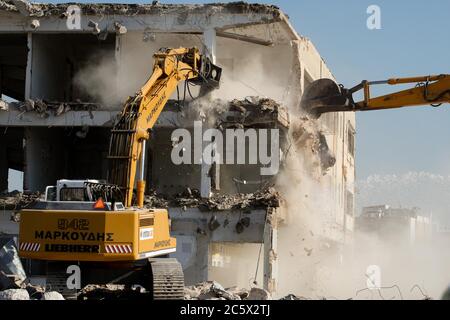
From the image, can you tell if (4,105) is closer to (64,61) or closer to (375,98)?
(64,61)

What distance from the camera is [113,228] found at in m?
12.1

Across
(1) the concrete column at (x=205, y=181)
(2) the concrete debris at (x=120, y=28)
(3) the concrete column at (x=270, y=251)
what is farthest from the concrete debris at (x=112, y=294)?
(2) the concrete debris at (x=120, y=28)

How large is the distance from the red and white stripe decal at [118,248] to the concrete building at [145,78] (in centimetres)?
1089

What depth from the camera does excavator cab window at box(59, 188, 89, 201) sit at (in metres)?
13.1

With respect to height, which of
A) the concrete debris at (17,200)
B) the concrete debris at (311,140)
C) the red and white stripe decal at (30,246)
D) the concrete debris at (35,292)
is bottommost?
the concrete debris at (35,292)

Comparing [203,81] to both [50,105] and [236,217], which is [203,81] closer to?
[236,217]

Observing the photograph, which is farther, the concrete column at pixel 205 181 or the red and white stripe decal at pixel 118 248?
the concrete column at pixel 205 181

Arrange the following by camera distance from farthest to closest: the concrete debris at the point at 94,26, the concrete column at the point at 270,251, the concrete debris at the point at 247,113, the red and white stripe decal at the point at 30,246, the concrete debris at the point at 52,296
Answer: the concrete debris at the point at 94,26
the concrete debris at the point at 247,113
the concrete column at the point at 270,251
the red and white stripe decal at the point at 30,246
the concrete debris at the point at 52,296

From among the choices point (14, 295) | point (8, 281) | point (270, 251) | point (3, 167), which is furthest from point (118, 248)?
point (3, 167)

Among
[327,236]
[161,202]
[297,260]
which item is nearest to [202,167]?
[161,202]

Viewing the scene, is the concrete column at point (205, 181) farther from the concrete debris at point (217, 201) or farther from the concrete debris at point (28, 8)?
the concrete debris at point (28, 8)

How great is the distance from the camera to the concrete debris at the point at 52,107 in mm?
25375

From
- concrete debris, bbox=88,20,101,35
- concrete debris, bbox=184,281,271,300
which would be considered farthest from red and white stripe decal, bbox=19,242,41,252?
concrete debris, bbox=88,20,101,35

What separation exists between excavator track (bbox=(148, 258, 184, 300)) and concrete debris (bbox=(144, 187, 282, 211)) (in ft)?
32.8
